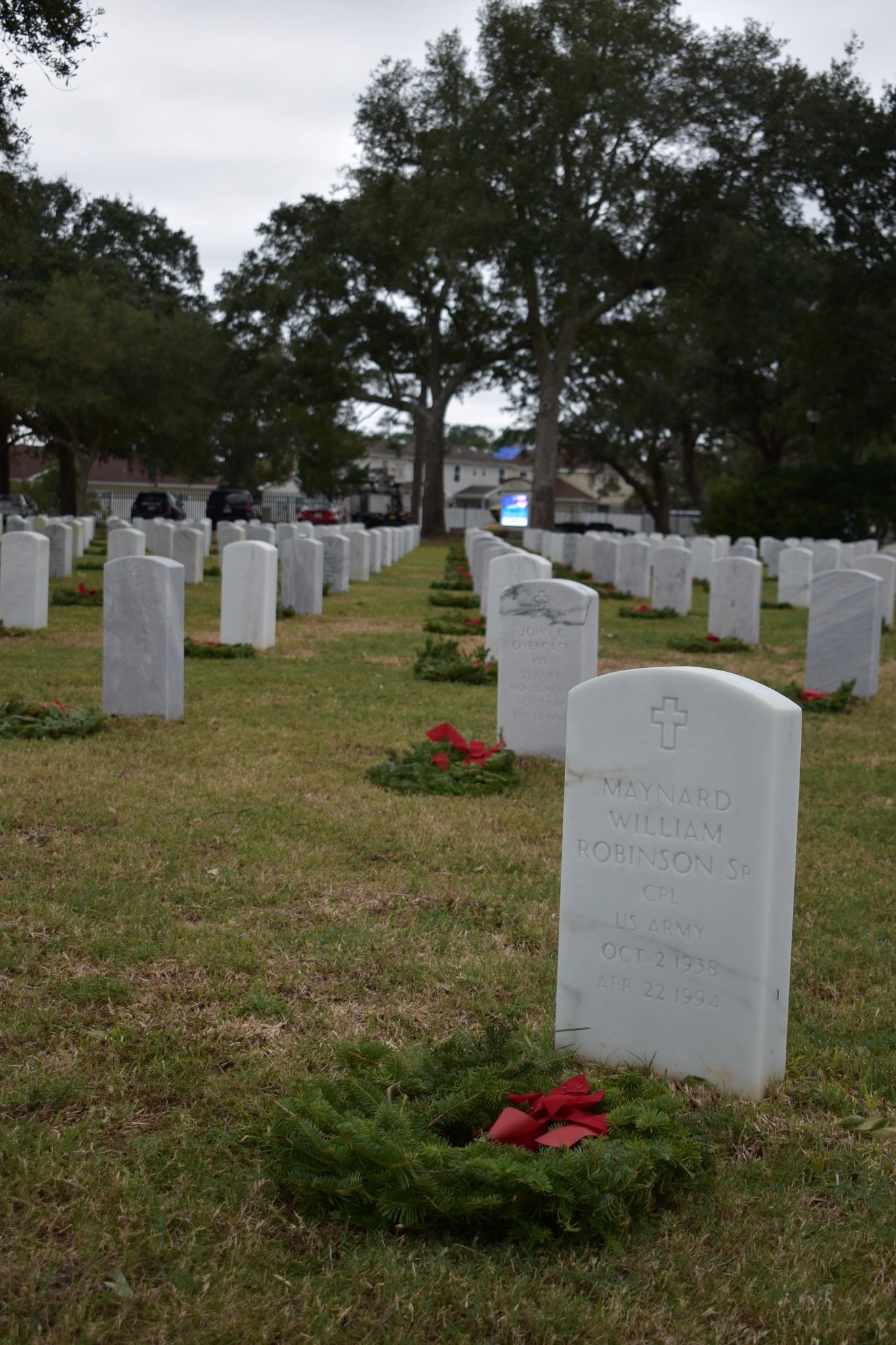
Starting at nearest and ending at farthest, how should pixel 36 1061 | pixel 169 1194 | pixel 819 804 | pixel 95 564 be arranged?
pixel 169 1194, pixel 36 1061, pixel 819 804, pixel 95 564

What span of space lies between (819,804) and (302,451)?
67.4m

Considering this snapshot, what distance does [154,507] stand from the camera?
146 ft

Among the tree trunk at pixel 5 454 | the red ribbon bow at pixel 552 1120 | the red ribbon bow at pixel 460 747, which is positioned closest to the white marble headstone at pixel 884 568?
the red ribbon bow at pixel 460 747

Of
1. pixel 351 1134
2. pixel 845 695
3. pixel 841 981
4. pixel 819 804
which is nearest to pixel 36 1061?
pixel 351 1134

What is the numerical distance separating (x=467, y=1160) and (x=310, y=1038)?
1.05 metres

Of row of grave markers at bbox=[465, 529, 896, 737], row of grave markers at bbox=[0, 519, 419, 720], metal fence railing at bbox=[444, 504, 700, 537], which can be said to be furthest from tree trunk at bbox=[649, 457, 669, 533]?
row of grave markers at bbox=[465, 529, 896, 737]

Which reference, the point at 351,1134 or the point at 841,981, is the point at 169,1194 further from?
the point at 841,981

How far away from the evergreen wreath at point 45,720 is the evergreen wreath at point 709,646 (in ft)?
25.0

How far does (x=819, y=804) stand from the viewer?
715 cm

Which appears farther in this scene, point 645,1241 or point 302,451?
point 302,451

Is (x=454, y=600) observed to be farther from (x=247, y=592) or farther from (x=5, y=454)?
(x=5, y=454)

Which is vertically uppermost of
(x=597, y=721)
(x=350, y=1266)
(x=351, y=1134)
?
(x=597, y=721)

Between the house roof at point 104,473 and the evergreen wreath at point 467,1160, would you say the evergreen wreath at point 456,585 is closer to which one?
the evergreen wreath at point 467,1160

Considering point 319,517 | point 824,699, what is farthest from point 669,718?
point 319,517
